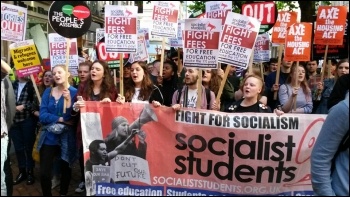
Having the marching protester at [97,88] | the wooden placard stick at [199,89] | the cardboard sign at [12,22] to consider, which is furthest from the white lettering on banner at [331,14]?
the cardboard sign at [12,22]

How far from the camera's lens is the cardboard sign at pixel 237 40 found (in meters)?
5.14

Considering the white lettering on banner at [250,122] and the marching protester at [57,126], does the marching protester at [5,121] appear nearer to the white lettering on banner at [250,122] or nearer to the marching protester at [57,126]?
the marching protester at [57,126]

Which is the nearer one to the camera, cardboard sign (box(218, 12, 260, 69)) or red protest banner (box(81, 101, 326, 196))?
red protest banner (box(81, 101, 326, 196))

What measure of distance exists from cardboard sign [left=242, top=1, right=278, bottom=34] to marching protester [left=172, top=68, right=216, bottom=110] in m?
2.04

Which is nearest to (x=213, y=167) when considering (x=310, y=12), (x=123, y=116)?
(x=123, y=116)

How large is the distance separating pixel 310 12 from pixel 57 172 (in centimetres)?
1103

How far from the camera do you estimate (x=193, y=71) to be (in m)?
5.55

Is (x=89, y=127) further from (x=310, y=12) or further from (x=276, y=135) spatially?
(x=310, y=12)

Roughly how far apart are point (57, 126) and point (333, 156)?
12.2 feet

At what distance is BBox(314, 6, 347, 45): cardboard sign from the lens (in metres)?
7.50

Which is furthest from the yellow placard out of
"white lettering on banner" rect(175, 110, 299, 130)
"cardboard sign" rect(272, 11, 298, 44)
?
"cardboard sign" rect(272, 11, 298, 44)

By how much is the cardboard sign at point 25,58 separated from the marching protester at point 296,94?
3631mm

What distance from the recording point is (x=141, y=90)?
5.45 metres

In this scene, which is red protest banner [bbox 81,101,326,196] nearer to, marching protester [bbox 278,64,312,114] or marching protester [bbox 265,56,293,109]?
marching protester [bbox 278,64,312,114]
